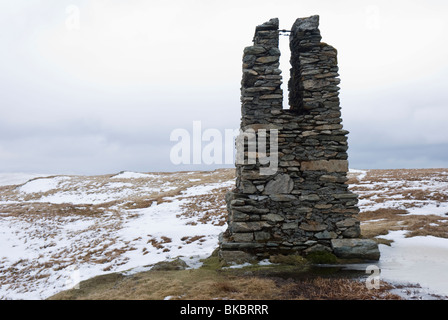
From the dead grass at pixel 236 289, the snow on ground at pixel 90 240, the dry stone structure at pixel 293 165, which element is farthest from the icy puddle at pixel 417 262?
the snow on ground at pixel 90 240

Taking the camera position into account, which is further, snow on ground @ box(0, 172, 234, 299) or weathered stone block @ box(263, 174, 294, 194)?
snow on ground @ box(0, 172, 234, 299)

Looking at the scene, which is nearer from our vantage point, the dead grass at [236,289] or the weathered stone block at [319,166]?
the dead grass at [236,289]

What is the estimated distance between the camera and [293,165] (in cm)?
862

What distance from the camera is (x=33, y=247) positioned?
16.9 m

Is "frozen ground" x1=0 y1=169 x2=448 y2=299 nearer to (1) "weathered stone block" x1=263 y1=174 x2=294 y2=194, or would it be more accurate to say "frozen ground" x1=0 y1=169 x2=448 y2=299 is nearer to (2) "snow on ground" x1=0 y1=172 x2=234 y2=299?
(2) "snow on ground" x1=0 y1=172 x2=234 y2=299

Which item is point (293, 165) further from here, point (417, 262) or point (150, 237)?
point (150, 237)

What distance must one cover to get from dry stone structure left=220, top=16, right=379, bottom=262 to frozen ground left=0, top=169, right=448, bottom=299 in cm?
176

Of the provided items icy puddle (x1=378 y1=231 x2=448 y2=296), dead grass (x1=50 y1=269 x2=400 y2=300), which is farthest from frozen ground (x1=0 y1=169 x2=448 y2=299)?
dead grass (x1=50 y1=269 x2=400 y2=300)

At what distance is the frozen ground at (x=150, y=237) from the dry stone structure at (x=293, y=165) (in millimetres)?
1757

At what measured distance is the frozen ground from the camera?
8.83 m

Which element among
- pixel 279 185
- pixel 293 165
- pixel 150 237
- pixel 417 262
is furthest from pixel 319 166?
pixel 150 237

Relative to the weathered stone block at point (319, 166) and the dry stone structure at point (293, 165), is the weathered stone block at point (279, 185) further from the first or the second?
the weathered stone block at point (319, 166)

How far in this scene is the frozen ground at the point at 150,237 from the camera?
29.0ft
